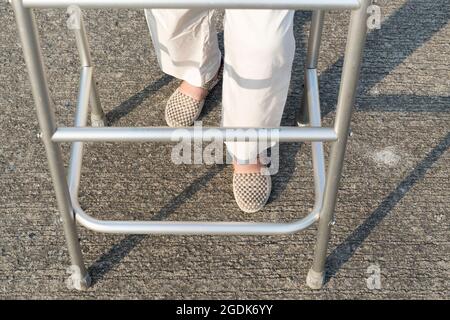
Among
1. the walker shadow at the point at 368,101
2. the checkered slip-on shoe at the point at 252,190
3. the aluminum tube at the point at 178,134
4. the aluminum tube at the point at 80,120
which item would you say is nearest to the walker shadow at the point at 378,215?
the walker shadow at the point at 368,101

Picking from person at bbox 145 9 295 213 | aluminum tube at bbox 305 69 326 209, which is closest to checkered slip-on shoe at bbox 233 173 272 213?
person at bbox 145 9 295 213

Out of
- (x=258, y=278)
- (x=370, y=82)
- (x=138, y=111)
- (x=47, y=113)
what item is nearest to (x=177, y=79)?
(x=138, y=111)

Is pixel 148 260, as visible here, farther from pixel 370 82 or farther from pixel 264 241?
pixel 370 82

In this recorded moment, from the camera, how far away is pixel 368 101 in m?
1.80

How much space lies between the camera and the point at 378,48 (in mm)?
1924

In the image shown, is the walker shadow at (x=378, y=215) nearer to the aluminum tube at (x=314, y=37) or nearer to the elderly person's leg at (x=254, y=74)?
the elderly person's leg at (x=254, y=74)

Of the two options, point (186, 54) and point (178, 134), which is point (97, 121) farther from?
point (178, 134)

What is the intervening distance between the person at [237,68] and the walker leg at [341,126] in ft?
0.76

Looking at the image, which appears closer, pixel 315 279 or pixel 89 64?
pixel 315 279

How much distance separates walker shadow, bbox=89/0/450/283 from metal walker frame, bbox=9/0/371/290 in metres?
0.11

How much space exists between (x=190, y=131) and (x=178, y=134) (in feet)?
0.07

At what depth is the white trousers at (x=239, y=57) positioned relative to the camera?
49.7 inches

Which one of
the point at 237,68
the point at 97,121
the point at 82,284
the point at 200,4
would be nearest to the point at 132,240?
the point at 82,284

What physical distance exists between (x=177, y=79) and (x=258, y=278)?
673 mm
